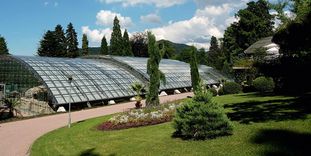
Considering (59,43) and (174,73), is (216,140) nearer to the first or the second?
(174,73)

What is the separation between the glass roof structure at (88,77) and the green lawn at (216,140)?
14.4 meters

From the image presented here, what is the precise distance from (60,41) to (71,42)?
280 centimetres

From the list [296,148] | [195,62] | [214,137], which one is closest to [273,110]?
[214,137]

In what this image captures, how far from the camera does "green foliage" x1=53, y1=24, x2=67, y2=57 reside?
9229 centimetres

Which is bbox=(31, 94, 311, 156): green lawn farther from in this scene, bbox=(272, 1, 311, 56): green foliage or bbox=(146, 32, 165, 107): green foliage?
bbox=(272, 1, 311, 56): green foliage

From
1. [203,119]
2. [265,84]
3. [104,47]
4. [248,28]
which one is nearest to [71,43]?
[104,47]

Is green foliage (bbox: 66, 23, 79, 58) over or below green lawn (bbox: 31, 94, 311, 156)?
over

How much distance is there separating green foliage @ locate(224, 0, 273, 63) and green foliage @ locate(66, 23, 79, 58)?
38828 millimetres

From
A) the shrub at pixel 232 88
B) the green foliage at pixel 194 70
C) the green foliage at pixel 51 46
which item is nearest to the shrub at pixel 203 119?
the green foliage at pixel 194 70

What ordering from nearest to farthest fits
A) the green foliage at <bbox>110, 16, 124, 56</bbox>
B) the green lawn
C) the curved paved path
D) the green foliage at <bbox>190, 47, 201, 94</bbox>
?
1. the green lawn
2. the curved paved path
3. the green foliage at <bbox>190, 47, 201, 94</bbox>
4. the green foliage at <bbox>110, 16, 124, 56</bbox>

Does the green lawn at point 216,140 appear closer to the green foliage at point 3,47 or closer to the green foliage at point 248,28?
the green foliage at point 248,28

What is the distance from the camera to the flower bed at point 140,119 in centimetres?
2252

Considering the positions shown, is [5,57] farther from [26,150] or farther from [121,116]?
[26,150]

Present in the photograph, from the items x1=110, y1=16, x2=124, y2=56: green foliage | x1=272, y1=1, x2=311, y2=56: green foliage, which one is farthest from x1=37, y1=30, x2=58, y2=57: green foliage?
x1=272, y1=1, x2=311, y2=56: green foliage
